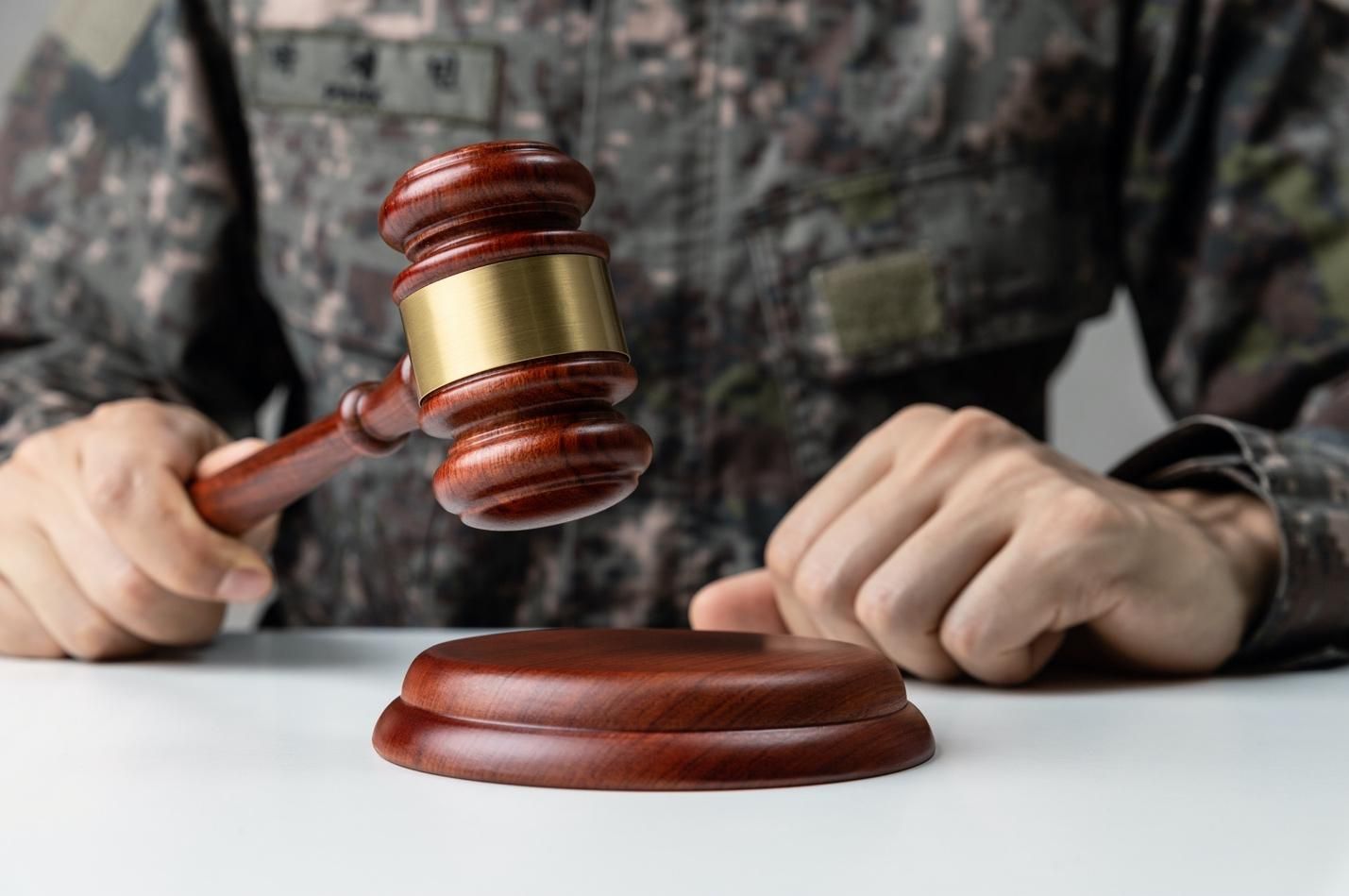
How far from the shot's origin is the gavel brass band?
480mm

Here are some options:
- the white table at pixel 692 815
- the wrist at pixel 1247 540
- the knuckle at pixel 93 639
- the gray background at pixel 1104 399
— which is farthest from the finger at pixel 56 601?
the gray background at pixel 1104 399

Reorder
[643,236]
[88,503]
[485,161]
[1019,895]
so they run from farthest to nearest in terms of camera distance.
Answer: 1. [643,236]
2. [88,503]
3. [485,161]
4. [1019,895]

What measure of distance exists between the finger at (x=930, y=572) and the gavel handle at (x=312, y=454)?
0.23 meters

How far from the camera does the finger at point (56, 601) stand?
0.74 m

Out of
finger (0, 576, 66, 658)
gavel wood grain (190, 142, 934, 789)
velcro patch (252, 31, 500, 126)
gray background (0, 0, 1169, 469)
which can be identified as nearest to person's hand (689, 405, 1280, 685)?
gavel wood grain (190, 142, 934, 789)

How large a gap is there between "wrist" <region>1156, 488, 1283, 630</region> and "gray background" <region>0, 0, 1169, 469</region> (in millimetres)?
1018

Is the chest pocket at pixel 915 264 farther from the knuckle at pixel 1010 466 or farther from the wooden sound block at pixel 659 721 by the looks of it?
the wooden sound block at pixel 659 721

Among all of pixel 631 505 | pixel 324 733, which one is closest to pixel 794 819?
pixel 324 733

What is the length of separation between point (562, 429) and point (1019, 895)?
22cm

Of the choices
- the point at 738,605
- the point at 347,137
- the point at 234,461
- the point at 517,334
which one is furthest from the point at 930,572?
the point at 347,137

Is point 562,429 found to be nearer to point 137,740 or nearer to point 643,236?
point 137,740

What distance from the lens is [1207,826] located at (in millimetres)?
410

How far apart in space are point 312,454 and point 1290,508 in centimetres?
51

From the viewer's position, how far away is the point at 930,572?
62cm
